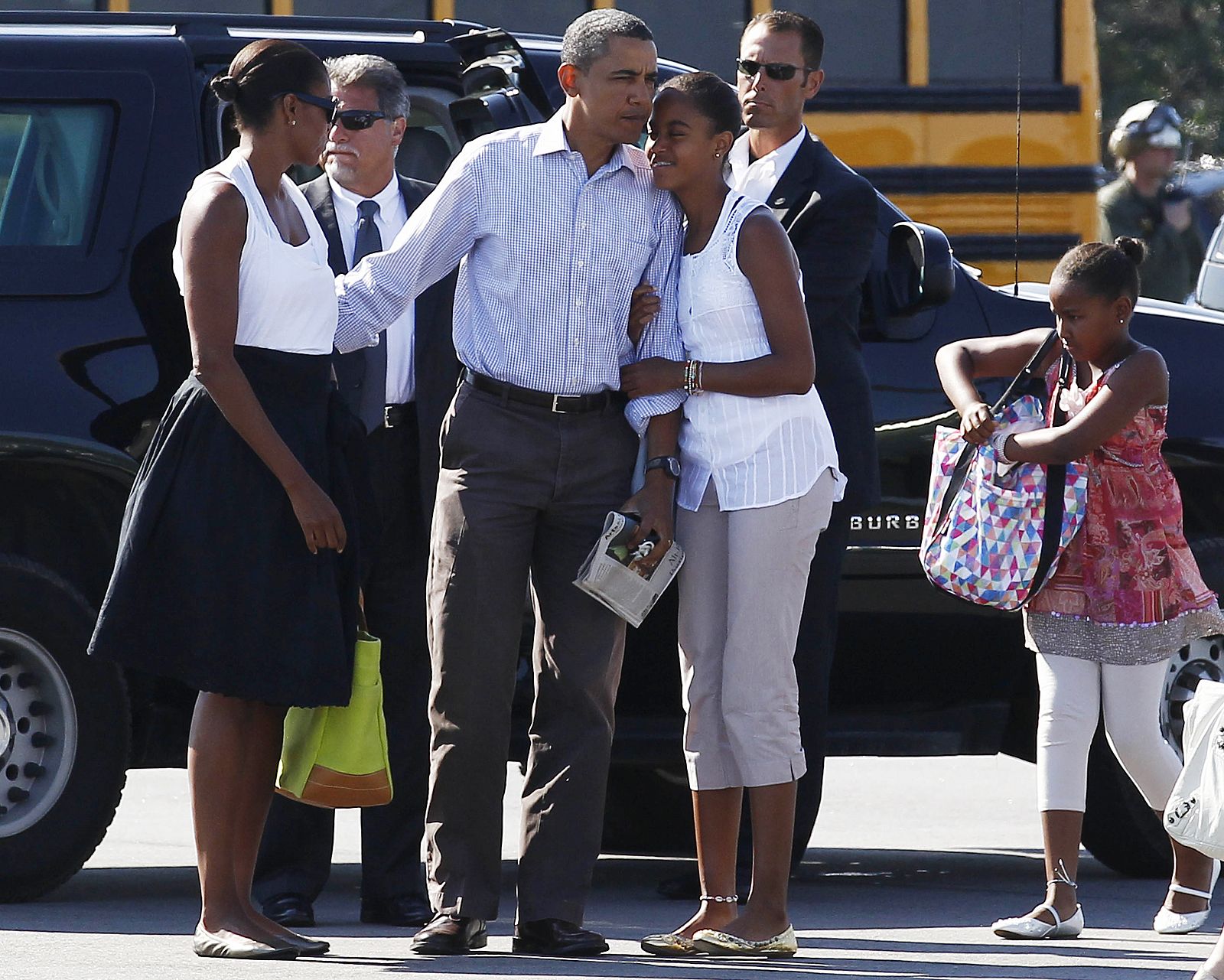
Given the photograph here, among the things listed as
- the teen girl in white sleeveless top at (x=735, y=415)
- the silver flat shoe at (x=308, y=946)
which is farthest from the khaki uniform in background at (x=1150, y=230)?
the silver flat shoe at (x=308, y=946)

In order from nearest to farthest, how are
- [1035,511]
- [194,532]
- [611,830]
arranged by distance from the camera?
[194,532]
[1035,511]
[611,830]

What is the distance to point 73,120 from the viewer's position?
6.09 m

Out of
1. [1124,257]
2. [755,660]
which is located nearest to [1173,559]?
[1124,257]

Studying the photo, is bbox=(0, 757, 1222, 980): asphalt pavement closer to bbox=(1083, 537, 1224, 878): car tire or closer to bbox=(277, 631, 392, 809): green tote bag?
bbox=(1083, 537, 1224, 878): car tire

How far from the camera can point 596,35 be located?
5070 millimetres

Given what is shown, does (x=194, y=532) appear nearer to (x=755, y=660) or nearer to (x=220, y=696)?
(x=220, y=696)

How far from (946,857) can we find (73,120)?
334cm

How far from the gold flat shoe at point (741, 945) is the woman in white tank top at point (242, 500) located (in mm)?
822

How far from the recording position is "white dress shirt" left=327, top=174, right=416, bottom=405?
5.66 meters

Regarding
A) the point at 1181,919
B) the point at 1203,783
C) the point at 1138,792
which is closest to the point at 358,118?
the point at 1203,783

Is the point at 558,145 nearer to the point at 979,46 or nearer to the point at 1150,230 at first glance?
the point at 979,46

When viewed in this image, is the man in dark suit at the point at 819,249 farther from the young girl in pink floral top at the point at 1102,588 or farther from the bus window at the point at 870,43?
the bus window at the point at 870,43

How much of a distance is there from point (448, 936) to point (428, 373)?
1.30m

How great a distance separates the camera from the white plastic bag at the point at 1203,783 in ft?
15.3
